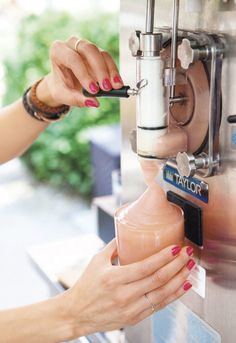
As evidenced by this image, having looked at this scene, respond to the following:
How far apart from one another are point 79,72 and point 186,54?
269mm

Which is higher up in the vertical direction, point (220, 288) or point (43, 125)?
point (43, 125)

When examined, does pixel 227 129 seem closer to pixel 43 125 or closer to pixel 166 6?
pixel 166 6

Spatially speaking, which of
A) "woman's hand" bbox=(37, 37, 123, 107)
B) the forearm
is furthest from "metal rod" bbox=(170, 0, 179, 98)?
the forearm

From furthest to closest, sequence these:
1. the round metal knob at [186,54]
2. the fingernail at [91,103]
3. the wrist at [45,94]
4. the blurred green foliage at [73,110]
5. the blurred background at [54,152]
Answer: the blurred green foliage at [73,110] → the blurred background at [54,152] → the wrist at [45,94] → the fingernail at [91,103] → the round metal knob at [186,54]

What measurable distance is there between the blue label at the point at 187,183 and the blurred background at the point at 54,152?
2177mm

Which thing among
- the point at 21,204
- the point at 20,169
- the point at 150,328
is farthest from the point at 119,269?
the point at 20,169

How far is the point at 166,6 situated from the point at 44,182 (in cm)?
335

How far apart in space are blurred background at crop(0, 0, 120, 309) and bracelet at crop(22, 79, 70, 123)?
1.79 m

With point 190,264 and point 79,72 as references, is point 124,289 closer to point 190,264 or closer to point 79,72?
point 190,264

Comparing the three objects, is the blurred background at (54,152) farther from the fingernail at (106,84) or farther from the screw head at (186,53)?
the screw head at (186,53)

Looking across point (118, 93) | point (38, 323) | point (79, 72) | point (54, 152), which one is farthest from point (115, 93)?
point (54, 152)

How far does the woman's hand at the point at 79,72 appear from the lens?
838mm

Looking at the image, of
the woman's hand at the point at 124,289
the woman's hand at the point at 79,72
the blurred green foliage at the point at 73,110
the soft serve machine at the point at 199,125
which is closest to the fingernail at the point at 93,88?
the woman's hand at the point at 79,72

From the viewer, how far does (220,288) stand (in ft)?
2.48
